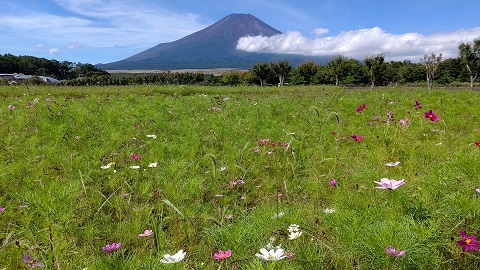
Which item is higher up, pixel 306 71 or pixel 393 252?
pixel 306 71

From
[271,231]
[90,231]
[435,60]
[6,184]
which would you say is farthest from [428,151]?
[435,60]

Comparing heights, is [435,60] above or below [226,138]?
above

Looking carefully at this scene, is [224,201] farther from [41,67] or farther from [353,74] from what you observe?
[41,67]

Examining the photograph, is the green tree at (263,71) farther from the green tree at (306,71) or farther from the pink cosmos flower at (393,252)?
the pink cosmos flower at (393,252)

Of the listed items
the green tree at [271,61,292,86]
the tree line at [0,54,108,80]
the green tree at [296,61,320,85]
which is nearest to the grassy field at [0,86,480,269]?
the green tree at [271,61,292,86]

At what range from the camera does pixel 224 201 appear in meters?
2.82

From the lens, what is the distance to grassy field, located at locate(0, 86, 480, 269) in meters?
1.60

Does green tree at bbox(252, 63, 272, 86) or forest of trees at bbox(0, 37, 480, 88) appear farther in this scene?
green tree at bbox(252, 63, 272, 86)

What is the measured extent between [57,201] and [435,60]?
5931 cm

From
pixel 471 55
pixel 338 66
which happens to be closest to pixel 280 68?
pixel 338 66

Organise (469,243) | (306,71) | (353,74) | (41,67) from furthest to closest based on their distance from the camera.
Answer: (41,67) < (306,71) < (353,74) < (469,243)

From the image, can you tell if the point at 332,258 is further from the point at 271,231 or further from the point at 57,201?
the point at 57,201

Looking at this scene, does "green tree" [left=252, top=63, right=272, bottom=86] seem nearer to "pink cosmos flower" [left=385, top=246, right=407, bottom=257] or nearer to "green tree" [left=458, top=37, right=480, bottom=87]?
"green tree" [left=458, top=37, right=480, bottom=87]

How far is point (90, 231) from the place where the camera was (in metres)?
2.14
